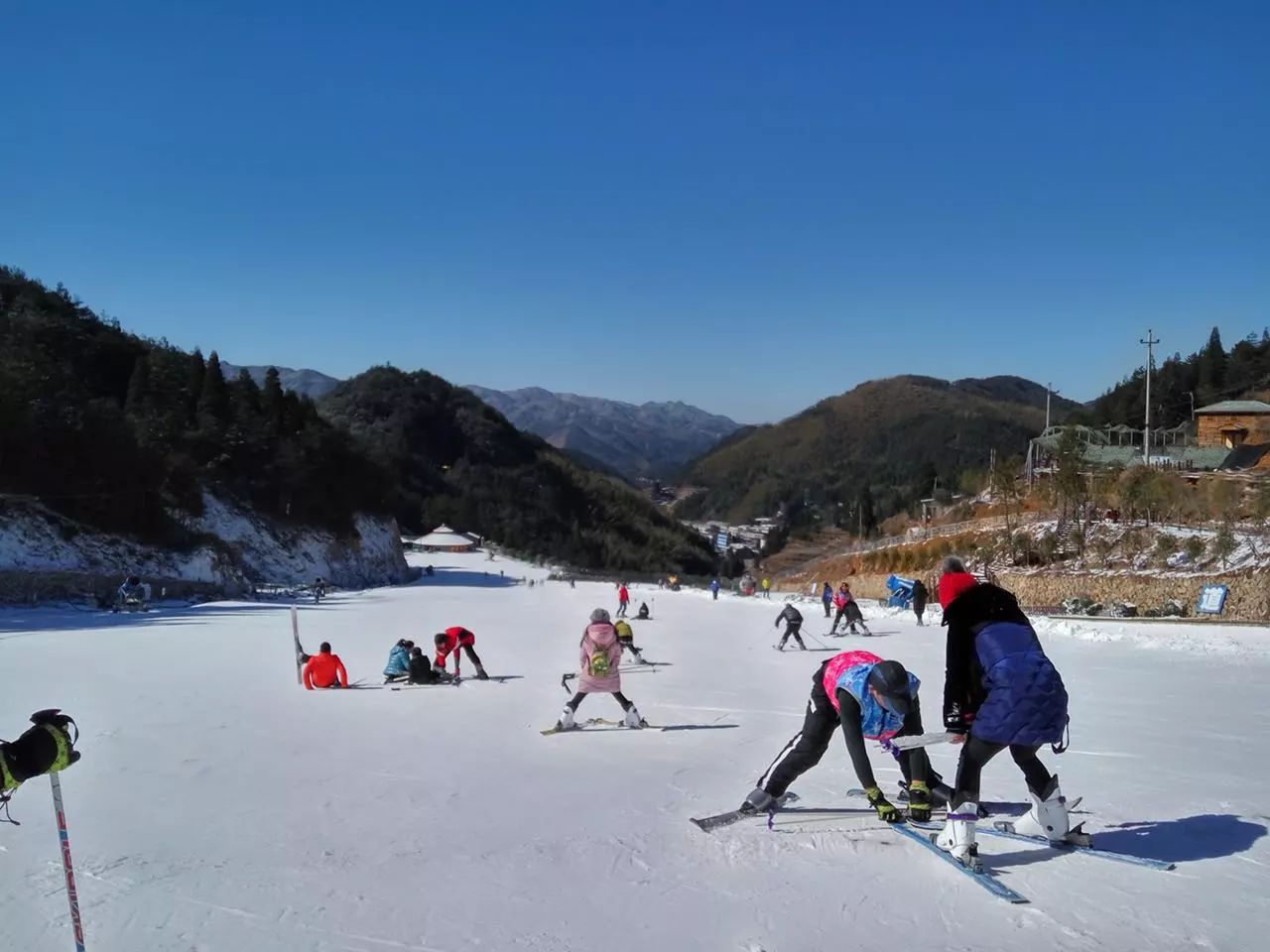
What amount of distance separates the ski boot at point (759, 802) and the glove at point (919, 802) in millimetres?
898

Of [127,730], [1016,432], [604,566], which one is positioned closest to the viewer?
[127,730]

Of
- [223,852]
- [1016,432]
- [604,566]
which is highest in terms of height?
[1016,432]

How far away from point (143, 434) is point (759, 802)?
41.3 m

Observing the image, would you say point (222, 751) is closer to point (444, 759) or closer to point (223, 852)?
point (444, 759)

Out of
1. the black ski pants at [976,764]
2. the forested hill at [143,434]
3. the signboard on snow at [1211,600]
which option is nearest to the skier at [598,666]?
the black ski pants at [976,764]

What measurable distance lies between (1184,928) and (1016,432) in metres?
186

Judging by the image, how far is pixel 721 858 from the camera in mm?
5438

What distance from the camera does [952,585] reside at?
216 inches

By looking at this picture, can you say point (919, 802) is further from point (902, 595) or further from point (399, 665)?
point (902, 595)

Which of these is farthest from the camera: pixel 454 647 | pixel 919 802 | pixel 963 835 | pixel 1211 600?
pixel 1211 600

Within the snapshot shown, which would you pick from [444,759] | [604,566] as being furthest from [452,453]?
[444,759]

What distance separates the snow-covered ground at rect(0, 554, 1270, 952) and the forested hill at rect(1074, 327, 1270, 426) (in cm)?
6966

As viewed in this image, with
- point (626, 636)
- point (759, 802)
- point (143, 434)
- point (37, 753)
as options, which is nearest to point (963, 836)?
point (759, 802)

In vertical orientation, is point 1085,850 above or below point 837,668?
below
